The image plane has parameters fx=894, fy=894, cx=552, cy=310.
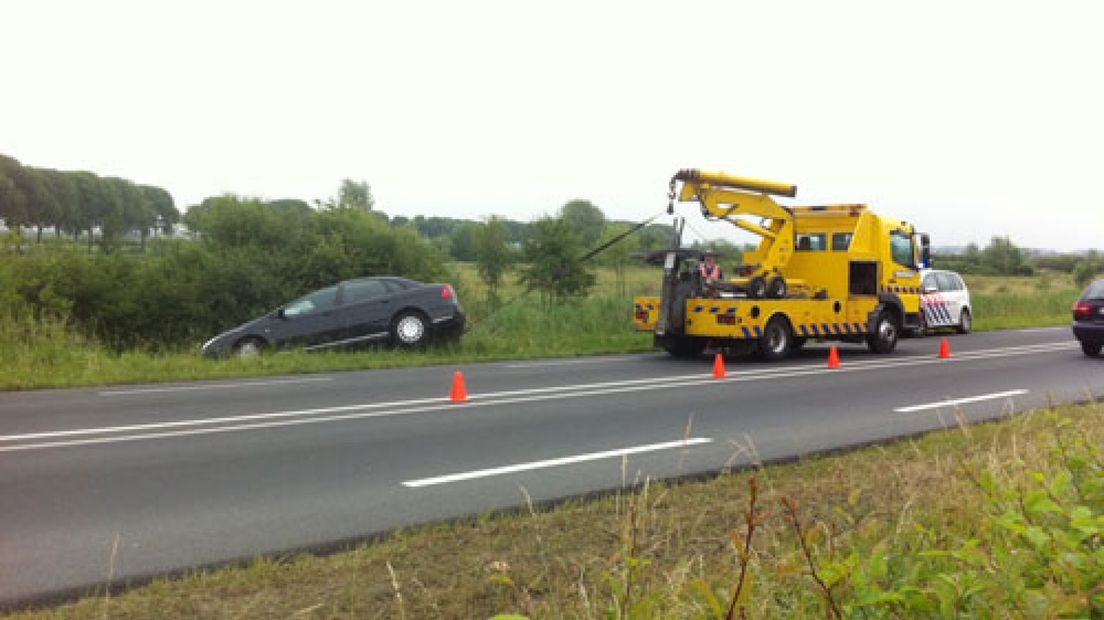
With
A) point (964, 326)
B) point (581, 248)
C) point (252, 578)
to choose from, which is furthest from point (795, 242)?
point (581, 248)

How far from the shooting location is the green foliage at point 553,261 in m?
39.7

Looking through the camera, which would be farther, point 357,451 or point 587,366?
point 587,366

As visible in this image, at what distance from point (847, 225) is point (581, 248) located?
23573mm

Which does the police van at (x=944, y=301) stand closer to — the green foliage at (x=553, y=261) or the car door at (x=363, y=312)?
the car door at (x=363, y=312)

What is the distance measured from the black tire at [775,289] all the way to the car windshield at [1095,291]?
564cm

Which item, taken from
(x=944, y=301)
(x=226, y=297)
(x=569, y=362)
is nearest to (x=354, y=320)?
(x=569, y=362)

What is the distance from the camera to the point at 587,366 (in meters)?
15.2

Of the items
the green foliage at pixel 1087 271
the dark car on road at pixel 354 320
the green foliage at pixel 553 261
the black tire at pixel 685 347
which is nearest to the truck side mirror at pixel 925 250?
the black tire at pixel 685 347

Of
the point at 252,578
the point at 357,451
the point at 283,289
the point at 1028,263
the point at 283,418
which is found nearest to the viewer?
the point at 252,578

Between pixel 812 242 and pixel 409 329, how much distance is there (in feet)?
27.7

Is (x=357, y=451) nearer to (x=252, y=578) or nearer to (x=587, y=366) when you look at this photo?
(x=252, y=578)

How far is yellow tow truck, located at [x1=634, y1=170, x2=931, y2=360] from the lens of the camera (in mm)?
16234

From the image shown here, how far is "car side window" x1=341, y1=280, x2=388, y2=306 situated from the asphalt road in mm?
2859

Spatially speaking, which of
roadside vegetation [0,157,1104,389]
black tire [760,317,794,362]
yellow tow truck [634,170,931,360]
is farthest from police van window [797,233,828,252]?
black tire [760,317,794,362]
